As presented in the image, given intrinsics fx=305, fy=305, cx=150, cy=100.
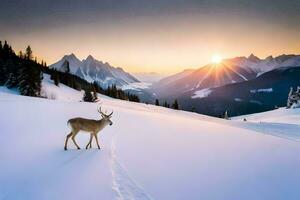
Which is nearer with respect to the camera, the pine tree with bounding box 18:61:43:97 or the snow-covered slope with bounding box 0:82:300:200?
the snow-covered slope with bounding box 0:82:300:200

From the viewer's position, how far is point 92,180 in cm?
1000

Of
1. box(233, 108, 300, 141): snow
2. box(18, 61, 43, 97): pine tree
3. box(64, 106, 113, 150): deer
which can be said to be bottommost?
box(233, 108, 300, 141): snow

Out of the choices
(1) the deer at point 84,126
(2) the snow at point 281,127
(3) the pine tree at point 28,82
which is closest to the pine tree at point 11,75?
(3) the pine tree at point 28,82

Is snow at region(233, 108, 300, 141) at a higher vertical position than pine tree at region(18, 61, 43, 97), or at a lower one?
lower

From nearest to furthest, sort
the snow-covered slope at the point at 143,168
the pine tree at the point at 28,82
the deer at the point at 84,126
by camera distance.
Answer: the snow-covered slope at the point at 143,168 → the deer at the point at 84,126 → the pine tree at the point at 28,82

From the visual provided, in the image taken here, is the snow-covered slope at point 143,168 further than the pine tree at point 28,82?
No

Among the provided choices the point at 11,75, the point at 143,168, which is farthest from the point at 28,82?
the point at 143,168

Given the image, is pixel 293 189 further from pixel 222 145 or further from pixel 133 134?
pixel 133 134

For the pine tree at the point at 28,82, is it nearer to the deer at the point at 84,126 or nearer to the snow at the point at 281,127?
the snow at the point at 281,127

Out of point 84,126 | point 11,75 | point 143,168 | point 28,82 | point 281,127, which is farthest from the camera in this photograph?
point 11,75

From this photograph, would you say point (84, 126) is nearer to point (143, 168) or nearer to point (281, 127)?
point (143, 168)

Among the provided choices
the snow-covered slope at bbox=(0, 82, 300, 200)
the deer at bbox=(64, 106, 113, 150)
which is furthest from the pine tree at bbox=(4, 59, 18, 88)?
the deer at bbox=(64, 106, 113, 150)

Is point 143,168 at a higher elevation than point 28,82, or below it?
below

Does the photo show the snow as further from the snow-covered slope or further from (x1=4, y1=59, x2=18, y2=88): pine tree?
(x1=4, y1=59, x2=18, y2=88): pine tree
